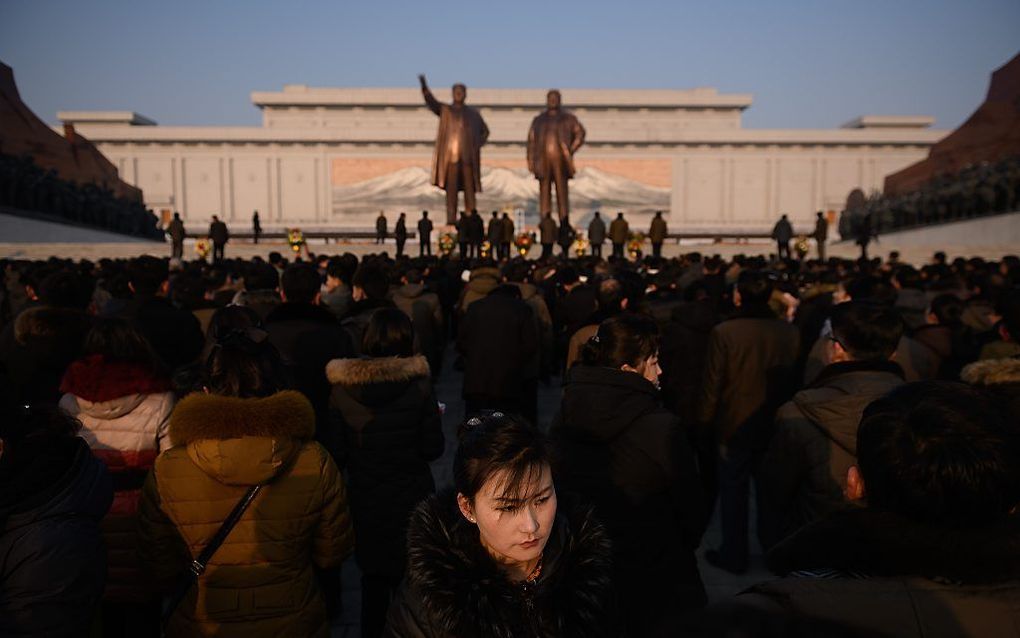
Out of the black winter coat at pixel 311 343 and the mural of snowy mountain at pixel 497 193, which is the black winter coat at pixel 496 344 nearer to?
the black winter coat at pixel 311 343

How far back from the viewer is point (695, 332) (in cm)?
460

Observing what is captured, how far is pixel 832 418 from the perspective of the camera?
246 cm

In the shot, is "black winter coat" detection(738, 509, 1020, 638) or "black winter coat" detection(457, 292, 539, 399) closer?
"black winter coat" detection(738, 509, 1020, 638)

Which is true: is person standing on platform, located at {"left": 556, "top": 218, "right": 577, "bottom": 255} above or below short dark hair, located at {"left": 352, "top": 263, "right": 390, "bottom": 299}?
above

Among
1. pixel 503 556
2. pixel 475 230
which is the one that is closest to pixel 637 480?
pixel 503 556

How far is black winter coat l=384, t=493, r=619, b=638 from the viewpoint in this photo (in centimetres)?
152

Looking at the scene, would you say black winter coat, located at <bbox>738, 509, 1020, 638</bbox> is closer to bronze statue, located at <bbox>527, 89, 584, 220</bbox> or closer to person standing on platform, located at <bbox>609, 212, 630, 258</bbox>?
bronze statue, located at <bbox>527, 89, 584, 220</bbox>

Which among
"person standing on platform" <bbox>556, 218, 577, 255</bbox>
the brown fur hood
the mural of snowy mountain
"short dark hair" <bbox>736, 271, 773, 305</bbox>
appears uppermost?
the mural of snowy mountain

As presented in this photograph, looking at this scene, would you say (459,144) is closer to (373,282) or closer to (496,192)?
(373,282)

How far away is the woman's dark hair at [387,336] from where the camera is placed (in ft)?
10.2

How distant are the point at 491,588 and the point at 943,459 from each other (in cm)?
81

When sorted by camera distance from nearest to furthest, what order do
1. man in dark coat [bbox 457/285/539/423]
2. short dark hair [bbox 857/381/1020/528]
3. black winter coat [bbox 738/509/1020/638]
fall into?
black winter coat [bbox 738/509/1020/638], short dark hair [bbox 857/381/1020/528], man in dark coat [bbox 457/285/539/423]

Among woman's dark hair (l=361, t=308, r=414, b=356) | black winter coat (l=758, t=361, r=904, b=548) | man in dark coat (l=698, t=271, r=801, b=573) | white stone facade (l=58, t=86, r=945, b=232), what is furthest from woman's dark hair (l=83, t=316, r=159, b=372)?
Result: white stone facade (l=58, t=86, r=945, b=232)

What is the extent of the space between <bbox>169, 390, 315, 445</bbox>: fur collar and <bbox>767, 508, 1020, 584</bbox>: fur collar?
134 centimetres
